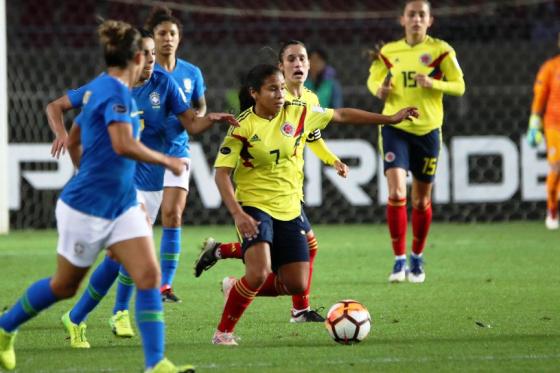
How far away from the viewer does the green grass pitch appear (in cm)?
592

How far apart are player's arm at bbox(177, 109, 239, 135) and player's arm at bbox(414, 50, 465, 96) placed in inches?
126

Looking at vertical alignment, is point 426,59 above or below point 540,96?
above

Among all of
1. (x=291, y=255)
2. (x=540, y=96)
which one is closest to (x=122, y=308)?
(x=291, y=255)

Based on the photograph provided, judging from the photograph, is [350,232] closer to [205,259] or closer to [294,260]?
[205,259]

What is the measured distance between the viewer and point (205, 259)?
823 cm

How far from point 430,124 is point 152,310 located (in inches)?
198

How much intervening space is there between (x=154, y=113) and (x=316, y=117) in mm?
1183

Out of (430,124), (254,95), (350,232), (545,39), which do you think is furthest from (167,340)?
(545,39)

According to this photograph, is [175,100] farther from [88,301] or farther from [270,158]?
[88,301]

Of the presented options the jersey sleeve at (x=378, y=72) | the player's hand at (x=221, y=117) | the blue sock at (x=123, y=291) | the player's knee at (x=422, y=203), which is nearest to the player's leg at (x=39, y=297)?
the player's hand at (x=221, y=117)

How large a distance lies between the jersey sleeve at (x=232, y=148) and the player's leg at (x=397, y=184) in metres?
3.31

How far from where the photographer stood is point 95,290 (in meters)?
6.60

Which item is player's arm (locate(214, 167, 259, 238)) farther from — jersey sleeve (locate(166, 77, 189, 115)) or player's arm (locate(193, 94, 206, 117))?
player's arm (locate(193, 94, 206, 117))

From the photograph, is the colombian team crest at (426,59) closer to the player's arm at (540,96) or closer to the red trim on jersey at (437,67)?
the red trim on jersey at (437,67)
